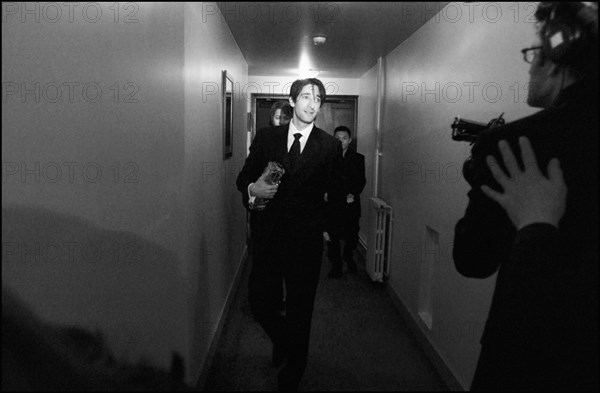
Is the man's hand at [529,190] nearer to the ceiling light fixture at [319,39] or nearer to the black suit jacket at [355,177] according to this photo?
the ceiling light fixture at [319,39]

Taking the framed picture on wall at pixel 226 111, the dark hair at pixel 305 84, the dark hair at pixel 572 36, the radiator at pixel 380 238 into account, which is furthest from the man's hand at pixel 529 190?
the radiator at pixel 380 238

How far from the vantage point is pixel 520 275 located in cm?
60

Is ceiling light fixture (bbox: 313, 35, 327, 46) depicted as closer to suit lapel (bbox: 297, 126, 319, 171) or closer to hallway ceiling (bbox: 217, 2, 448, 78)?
hallway ceiling (bbox: 217, 2, 448, 78)

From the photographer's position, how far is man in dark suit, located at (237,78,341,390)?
1258 mm

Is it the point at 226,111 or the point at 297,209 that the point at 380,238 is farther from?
the point at 297,209

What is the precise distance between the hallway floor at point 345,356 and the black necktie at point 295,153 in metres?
0.44

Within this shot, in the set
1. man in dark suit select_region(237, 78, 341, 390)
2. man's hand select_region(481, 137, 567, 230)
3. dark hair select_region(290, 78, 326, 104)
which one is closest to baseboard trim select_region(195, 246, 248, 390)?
man in dark suit select_region(237, 78, 341, 390)

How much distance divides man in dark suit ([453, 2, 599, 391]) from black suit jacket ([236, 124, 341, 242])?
656 millimetres

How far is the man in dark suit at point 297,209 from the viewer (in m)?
1.26

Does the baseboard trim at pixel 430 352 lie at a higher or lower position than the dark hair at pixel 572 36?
lower

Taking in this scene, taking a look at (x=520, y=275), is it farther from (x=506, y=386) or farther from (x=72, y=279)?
(x=72, y=279)

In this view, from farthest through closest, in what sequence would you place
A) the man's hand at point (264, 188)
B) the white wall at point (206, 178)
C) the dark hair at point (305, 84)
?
the dark hair at point (305, 84), the man's hand at point (264, 188), the white wall at point (206, 178)

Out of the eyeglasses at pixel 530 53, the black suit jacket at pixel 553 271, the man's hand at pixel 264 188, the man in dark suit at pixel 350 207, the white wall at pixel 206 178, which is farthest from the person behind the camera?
the man in dark suit at pixel 350 207

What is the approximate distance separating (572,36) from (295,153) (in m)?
0.79
